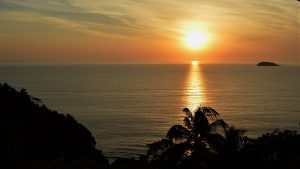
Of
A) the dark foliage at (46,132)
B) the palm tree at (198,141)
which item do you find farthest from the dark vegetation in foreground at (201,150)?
the dark foliage at (46,132)

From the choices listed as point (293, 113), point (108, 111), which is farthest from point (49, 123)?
point (293, 113)

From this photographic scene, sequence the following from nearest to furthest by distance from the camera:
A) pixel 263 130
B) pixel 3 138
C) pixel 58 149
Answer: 1. pixel 3 138
2. pixel 58 149
3. pixel 263 130

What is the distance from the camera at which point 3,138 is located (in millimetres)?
19625

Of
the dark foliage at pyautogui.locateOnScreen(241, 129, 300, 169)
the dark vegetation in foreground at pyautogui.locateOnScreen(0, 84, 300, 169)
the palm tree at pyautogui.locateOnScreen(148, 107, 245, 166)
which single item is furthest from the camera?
the dark foliage at pyautogui.locateOnScreen(241, 129, 300, 169)

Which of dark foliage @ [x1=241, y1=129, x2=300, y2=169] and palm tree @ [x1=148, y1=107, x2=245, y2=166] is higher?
palm tree @ [x1=148, y1=107, x2=245, y2=166]

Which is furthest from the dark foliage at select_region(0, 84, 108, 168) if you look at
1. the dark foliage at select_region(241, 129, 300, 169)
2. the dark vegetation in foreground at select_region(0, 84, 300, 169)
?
the dark foliage at select_region(241, 129, 300, 169)

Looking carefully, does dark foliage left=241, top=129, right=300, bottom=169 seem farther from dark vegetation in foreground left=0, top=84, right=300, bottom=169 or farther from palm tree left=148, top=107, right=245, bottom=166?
palm tree left=148, top=107, right=245, bottom=166

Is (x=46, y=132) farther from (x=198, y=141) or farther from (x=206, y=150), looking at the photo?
(x=206, y=150)

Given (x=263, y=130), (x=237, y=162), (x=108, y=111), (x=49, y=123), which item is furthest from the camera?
(x=108, y=111)

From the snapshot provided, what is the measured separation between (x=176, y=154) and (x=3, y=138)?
922 cm

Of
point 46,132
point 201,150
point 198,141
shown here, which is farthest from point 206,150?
point 46,132

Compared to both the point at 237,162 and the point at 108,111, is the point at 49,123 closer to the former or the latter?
the point at 237,162

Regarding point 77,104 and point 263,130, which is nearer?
point 263,130

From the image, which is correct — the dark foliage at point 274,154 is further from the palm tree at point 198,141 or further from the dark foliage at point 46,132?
the dark foliage at point 46,132
